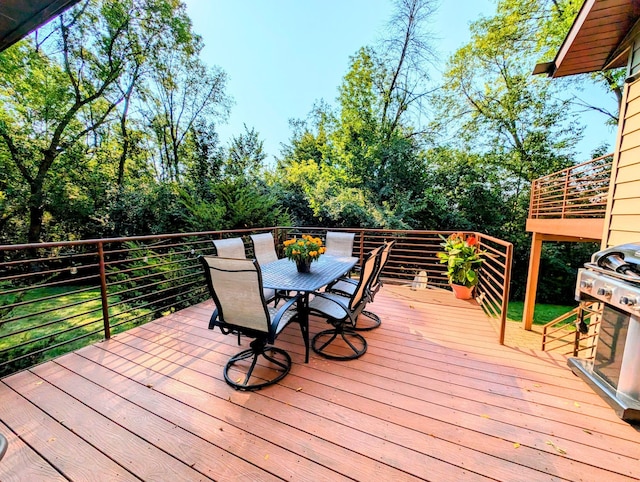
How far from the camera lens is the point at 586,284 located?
6.43 feet

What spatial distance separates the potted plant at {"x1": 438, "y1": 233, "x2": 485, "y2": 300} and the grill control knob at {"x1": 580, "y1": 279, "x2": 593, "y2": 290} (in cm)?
193

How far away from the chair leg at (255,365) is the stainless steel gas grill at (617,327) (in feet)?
7.47

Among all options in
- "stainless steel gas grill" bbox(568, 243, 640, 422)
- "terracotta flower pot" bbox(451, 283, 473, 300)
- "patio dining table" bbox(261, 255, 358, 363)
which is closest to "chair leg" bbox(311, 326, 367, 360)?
"patio dining table" bbox(261, 255, 358, 363)

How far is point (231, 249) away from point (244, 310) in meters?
1.29

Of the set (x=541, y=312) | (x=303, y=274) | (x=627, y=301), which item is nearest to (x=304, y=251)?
(x=303, y=274)

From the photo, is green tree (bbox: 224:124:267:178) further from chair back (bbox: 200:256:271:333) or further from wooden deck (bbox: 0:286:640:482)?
chair back (bbox: 200:256:271:333)

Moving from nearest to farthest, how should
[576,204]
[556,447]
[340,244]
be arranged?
[556,447], [340,244], [576,204]

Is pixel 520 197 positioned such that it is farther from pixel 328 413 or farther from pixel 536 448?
pixel 328 413

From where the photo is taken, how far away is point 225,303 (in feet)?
6.51

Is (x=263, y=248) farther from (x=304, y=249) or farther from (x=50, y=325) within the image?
(x=50, y=325)

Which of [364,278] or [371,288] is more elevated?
[364,278]

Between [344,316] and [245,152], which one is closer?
[344,316]

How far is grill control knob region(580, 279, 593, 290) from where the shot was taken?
1920 mm

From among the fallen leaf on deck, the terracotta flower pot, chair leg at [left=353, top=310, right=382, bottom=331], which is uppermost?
the terracotta flower pot
